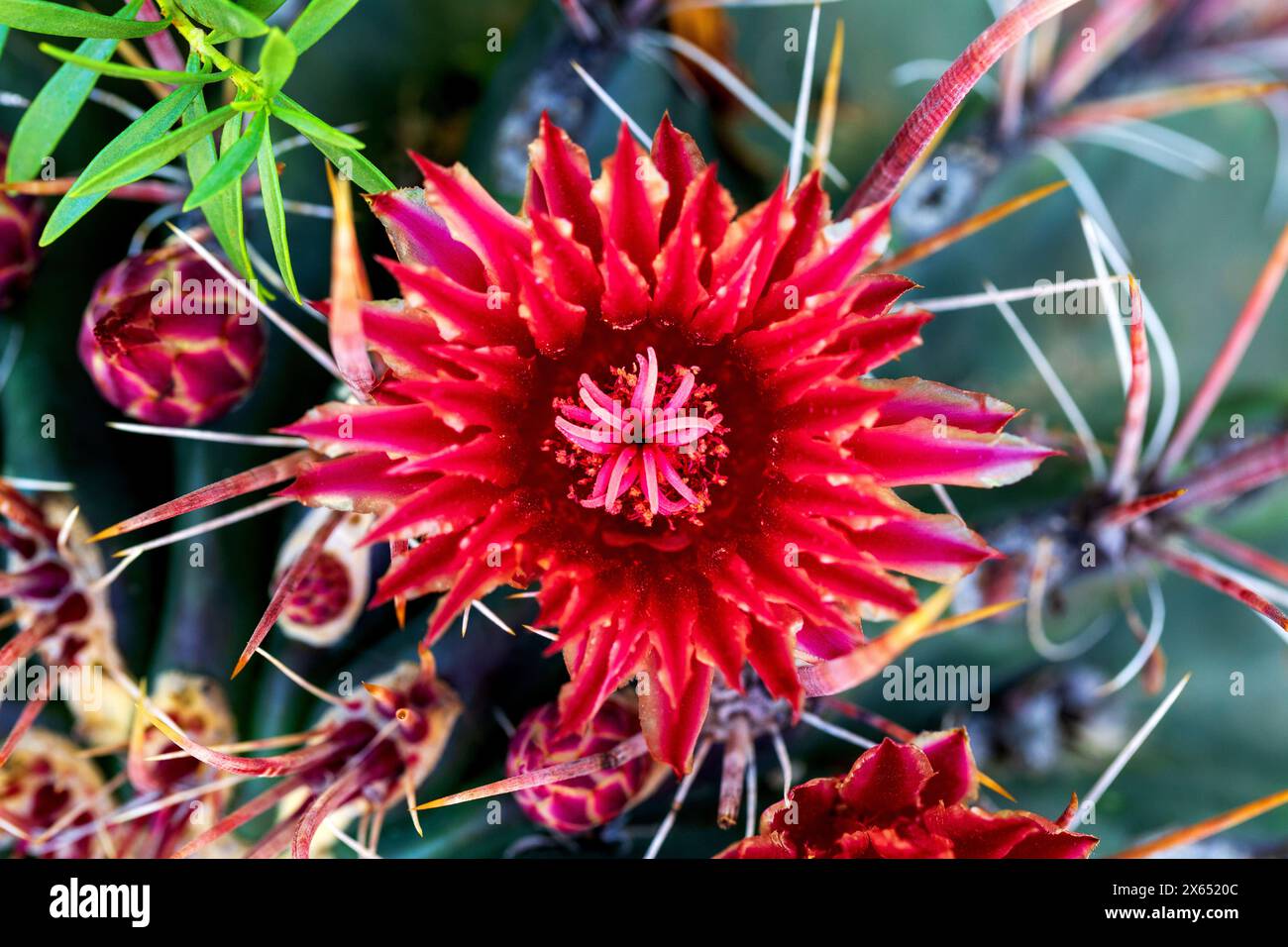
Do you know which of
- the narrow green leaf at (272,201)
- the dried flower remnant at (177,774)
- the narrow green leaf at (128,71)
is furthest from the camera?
the dried flower remnant at (177,774)

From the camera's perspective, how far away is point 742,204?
944mm

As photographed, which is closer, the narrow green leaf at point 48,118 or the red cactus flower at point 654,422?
the red cactus flower at point 654,422

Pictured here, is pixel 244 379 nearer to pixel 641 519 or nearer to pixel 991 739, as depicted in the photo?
pixel 641 519

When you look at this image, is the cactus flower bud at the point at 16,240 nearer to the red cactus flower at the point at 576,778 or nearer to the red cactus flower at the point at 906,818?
the red cactus flower at the point at 576,778

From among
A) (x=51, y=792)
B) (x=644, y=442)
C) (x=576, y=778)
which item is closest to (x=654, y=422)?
(x=644, y=442)

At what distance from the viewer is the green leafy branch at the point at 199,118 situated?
0.69m

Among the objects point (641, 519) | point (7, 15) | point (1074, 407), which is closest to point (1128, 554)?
point (1074, 407)

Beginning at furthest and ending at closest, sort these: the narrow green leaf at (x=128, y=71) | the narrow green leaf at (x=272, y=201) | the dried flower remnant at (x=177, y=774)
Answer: the dried flower remnant at (x=177, y=774) < the narrow green leaf at (x=272, y=201) < the narrow green leaf at (x=128, y=71)

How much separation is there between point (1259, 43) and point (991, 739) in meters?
0.66

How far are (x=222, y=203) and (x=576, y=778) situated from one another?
491 mm

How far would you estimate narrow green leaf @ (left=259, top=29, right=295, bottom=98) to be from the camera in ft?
2.09

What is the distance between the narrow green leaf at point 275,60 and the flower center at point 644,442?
271 mm

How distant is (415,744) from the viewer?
0.83 metres

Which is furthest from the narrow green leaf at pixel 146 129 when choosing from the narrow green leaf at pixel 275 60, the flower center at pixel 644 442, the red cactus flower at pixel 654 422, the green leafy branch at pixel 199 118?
the flower center at pixel 644 442
